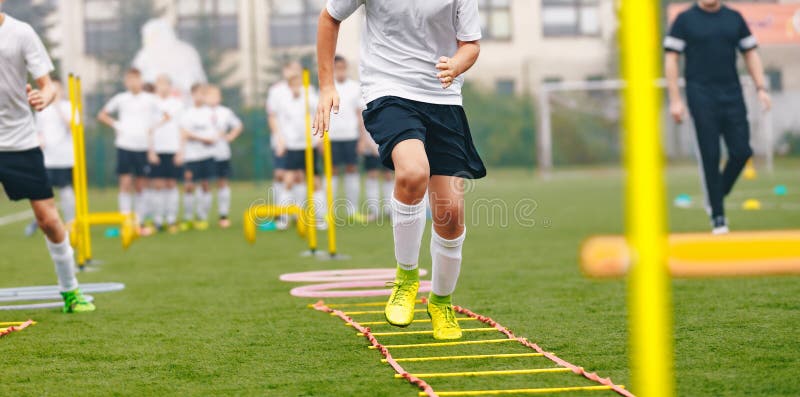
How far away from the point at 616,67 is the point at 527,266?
26.8 metres

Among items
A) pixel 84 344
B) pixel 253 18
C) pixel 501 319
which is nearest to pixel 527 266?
pixel 501 319

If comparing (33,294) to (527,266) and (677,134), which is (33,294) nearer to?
(527,266)

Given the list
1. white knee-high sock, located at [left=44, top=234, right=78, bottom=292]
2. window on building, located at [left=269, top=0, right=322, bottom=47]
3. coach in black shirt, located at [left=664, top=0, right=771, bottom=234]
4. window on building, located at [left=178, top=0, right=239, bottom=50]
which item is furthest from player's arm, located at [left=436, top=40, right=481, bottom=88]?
window on building, located at [left=178, top=0, right=239, bottom=50]

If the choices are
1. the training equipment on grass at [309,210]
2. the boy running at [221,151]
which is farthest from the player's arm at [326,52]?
the boy running at [221,151]

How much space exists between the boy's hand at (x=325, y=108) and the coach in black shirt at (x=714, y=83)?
4.42 metres

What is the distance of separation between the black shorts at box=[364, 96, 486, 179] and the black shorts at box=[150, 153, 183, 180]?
8.73 m

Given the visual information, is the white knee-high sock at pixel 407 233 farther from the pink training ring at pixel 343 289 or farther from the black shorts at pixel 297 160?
the black shorts at pixel 297 160

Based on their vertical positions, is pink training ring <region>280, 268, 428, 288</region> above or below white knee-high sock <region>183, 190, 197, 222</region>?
above

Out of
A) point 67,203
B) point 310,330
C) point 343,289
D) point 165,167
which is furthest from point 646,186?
point 165,167

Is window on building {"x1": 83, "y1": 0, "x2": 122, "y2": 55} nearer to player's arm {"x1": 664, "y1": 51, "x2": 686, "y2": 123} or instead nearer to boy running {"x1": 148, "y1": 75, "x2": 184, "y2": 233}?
boy running {"x1": 148, "y1": 75, "x2": 184, "y2": 233}

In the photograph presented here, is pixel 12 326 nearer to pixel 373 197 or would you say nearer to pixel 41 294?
pixel 41 294

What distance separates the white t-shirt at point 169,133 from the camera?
42.8 ft

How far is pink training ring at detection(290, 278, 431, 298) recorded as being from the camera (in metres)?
6.18

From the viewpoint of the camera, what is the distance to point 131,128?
12.6m
